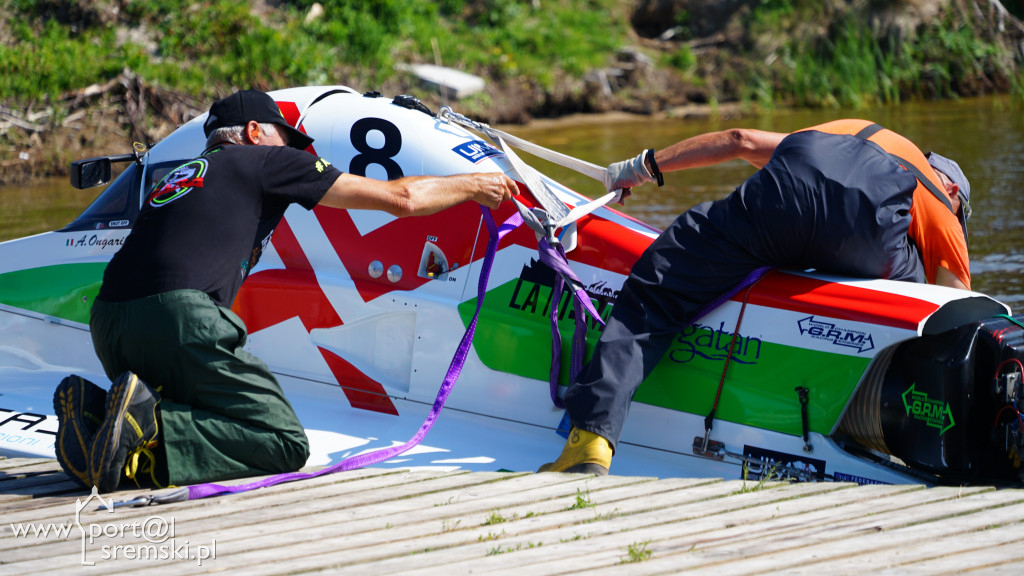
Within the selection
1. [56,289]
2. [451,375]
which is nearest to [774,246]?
[451,375]

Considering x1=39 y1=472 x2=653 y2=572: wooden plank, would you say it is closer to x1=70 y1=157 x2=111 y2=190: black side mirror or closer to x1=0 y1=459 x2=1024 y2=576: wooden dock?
x1=0 y1=459 x2=1024 y2=576: wooden dock

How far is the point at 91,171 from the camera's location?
5.14 metres

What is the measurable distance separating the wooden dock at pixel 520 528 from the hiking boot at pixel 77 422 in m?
0.12

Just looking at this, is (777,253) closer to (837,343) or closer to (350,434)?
(837,343)

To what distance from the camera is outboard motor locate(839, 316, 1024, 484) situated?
387 centimetres

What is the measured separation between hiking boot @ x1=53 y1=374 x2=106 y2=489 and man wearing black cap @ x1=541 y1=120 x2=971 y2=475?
183 centimetres

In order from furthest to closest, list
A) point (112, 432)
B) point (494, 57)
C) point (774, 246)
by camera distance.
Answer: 1. point (494, 57)
2. point (774, 246)
3. point (112, 432)

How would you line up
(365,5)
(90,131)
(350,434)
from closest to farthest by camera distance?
1. (350,434)
2. (90,131)
3. (365,5)

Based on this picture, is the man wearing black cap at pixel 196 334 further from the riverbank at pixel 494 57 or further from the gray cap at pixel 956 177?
the riverbank at pixel 494 57

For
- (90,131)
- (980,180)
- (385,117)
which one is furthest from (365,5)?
(385,117)

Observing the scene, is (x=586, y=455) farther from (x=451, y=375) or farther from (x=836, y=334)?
(x=836, y=334)

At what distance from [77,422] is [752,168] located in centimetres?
1041

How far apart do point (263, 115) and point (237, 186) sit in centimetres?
49

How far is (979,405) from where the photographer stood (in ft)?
13.0
